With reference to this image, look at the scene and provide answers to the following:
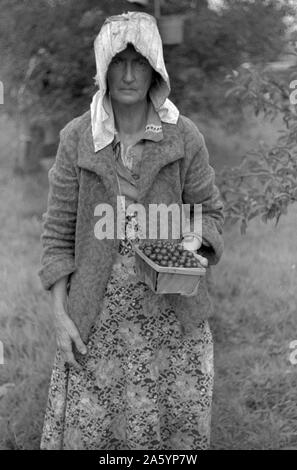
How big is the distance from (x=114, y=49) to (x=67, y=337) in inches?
33.9

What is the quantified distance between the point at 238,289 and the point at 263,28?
5.16 feet

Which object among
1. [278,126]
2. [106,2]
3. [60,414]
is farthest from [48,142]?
[60,414]

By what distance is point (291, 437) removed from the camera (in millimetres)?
2686

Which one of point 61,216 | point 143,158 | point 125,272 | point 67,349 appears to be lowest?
point 67,349

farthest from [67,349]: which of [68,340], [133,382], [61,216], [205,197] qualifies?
[205,197]

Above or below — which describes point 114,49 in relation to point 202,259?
above

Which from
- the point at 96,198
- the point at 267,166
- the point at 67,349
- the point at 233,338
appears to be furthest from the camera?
the point at 233,338

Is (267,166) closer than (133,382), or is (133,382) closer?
(133,382)

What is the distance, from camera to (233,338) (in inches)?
137

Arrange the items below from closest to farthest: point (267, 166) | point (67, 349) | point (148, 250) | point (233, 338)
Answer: point (148, 250) < point (67, 349) < point (267, 166) < point (233, 338)

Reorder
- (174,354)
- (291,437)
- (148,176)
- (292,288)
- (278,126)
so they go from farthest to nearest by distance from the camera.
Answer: (278,126), (292,288), (291,437), (174,354), (148,176)

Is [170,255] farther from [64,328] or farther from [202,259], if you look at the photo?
[64,328]

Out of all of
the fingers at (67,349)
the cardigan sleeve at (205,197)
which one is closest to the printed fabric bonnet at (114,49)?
the cardigan sleeve at (205,197)
